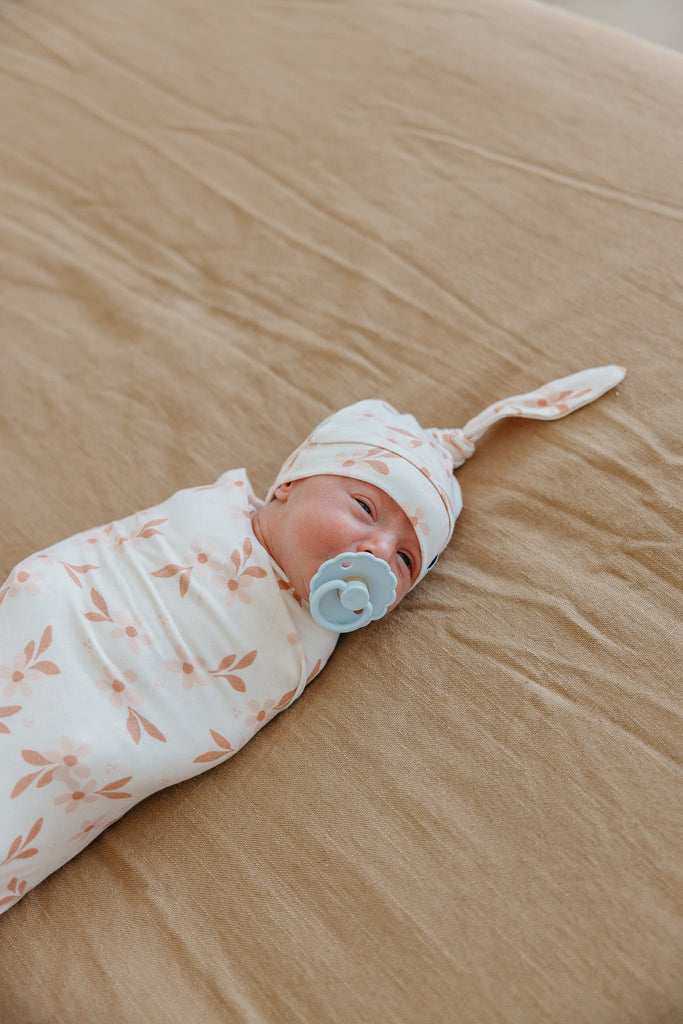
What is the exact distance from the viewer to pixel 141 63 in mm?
1854

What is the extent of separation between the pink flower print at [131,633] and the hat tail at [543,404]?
0.53 meters

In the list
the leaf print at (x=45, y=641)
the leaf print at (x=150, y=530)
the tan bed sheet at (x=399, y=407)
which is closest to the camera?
the tan bed sheet at (x=399, y=407)

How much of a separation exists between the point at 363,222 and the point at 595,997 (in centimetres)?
128

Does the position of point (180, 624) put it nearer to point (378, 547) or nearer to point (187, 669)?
point (187, 669)

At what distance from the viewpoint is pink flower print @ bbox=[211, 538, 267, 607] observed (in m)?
1.14

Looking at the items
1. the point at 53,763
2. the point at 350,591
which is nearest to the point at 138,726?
the point at 53,763

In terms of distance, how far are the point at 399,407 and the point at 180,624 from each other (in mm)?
534

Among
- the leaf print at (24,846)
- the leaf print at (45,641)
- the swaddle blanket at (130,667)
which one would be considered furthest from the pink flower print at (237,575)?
the leaf print at (24,846)

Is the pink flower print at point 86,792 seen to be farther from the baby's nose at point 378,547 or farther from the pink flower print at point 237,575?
the baby's nose at point 378,547

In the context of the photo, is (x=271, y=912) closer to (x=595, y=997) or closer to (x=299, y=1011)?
(x=299, y=1011)

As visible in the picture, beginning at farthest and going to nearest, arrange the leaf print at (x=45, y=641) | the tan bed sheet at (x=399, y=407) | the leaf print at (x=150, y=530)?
1. the leaf print at (x=150, y=530)
2. the leaf print at (x=45, y=641)
3. the tan bed sheet at (x=399, y=407)

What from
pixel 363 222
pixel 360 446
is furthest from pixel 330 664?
pixel 363 222

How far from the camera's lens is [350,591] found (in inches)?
41.8

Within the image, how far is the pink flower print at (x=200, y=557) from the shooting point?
3.81 feet
